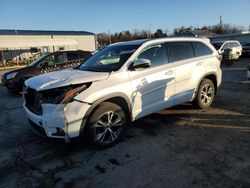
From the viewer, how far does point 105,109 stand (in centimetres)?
405

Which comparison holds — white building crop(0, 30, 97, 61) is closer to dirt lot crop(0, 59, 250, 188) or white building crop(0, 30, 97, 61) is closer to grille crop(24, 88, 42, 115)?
grille crop(24, 88, 42, 115)

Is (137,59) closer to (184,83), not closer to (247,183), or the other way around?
(184,83)

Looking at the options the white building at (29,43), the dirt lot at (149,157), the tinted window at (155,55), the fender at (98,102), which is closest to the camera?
the dirt lot at (149,157)

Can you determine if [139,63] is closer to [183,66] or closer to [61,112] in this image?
[183,66]

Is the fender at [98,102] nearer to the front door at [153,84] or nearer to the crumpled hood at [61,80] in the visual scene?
the front door at [153,84]

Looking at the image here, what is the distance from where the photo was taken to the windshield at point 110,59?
4.55 meters

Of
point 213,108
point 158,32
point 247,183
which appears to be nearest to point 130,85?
point 247,183

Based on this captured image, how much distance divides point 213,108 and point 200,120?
1042 mm

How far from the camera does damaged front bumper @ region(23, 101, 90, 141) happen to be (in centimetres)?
367

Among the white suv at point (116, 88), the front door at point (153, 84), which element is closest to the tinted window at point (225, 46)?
the white suv at point (116, 88)

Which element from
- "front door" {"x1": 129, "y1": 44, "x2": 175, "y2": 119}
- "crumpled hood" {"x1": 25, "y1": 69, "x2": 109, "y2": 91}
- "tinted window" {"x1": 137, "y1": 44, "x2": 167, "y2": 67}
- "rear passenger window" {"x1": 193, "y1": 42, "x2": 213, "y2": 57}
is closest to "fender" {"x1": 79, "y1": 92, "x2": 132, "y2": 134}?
"front door" {"x1": 129, "y1": 44, "x2": 175, "y2": 119}

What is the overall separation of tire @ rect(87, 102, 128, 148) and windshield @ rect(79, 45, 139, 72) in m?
0.75

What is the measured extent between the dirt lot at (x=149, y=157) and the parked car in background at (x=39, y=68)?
182 inches

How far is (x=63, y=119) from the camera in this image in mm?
3666
